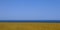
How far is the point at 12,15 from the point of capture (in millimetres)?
434

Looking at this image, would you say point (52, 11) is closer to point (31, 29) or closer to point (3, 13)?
point (31, 29)

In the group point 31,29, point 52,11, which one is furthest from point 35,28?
point 52,11

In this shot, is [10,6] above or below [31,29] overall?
above

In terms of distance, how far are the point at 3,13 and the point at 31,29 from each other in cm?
17

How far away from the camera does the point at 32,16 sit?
1.41ft

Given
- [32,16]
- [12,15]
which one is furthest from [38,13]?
[12,15]

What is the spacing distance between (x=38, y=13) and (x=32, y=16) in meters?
0.04

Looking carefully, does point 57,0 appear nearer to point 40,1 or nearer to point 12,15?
point 40,1

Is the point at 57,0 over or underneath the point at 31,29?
over

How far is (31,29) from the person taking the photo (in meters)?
0.40

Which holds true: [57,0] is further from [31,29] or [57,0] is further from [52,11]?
[31,29]

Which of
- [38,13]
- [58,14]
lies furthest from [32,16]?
[58,14]

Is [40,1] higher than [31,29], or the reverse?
[40,1]

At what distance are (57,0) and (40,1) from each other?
91mm
